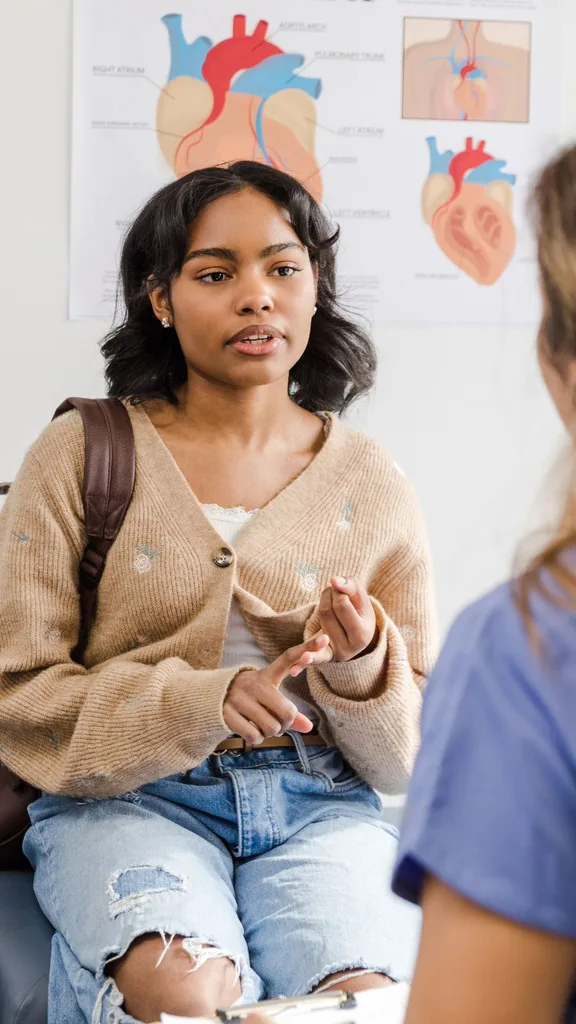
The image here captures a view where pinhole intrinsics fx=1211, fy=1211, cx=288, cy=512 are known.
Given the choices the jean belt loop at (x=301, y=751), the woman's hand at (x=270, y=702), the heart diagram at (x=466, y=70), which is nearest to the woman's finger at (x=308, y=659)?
the woman's hand at (x=270, y=702)

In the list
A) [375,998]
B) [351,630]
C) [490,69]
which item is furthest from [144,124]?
[375,998]

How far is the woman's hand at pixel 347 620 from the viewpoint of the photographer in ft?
4.74

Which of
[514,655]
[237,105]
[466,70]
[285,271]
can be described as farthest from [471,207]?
[514,655]

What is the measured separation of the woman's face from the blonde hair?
993mm

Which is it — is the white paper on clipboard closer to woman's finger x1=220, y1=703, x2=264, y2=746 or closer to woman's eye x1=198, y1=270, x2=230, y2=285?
woman's finger x1=220, y1=703, x2=264, y2=746

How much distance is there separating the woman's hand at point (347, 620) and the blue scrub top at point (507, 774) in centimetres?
81

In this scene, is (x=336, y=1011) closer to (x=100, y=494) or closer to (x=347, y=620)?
(x=347, y=620)

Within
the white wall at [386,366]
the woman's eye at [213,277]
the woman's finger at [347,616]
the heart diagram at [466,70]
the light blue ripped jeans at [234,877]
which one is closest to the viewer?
the light blue ripped jeans at [234,877]

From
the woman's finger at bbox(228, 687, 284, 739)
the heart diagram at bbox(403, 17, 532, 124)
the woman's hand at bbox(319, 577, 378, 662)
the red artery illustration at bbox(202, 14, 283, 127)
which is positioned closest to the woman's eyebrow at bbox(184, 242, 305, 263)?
the woman's hand at bbox(319, 577, 378, 662)

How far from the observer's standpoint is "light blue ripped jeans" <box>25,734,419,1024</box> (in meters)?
1.33

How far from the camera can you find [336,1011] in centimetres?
106

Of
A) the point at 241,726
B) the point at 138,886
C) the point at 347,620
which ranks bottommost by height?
the point at 138,886

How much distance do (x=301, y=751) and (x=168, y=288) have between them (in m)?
0.68

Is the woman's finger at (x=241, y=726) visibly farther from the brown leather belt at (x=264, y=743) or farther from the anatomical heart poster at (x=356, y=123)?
the anatomical heart poster at (x=356, y=123)
